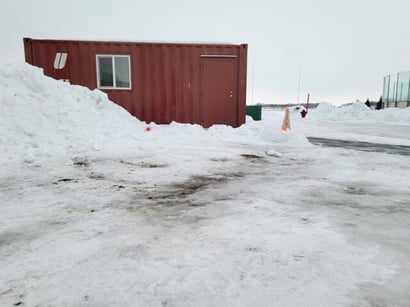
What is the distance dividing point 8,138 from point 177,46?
7.19m

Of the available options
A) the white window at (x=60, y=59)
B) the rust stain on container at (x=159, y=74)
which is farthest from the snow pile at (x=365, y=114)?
the white window at (x=60, y=59)

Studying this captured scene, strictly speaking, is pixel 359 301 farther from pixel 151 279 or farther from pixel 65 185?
pixel 65 185

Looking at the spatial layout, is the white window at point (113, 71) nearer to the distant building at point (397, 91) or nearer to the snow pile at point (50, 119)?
the snow pile at point (50, 119)

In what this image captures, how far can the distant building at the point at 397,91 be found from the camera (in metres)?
27.9

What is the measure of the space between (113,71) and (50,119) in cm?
479

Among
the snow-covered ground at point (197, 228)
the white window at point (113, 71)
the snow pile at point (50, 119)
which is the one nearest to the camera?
the snow-covered ground at point (197, 228)

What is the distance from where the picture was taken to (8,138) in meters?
6.20

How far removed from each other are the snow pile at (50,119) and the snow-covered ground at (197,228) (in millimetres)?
85

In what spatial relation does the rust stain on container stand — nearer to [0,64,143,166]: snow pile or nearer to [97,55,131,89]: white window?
[97,55,131,89]: white window

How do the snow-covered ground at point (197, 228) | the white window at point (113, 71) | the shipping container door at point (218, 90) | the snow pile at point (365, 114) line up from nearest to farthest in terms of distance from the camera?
the snow-covered ground at point (197, 228) < the white window at point (113, 71) < the shipping container door at point (218, 90) < the snow pile at point (365, 114)

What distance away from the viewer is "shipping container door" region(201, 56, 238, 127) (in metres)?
11.7

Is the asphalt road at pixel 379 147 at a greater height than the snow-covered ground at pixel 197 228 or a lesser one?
lesser

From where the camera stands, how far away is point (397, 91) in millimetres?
30172

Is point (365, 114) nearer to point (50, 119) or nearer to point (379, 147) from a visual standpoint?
point (379, 147)
